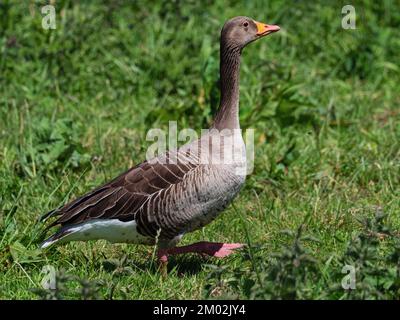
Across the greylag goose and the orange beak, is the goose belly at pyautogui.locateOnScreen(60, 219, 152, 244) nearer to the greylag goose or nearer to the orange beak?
the greylag goose

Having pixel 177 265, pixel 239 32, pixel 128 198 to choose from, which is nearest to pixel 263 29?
pixel 239 32

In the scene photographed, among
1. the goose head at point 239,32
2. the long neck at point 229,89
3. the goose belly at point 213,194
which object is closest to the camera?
the goose belly at point 213,194

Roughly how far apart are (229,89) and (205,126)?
6.34ft

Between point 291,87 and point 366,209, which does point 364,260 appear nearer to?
point 366,209

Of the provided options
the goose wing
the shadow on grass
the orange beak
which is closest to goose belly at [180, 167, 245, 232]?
the goose wing

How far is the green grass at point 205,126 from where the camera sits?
214 inches

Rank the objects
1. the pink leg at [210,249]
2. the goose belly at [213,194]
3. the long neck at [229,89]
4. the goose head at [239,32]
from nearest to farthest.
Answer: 1. the goose belly at [213,194]
2. the pink leg at [210,249]
3. the long neck at [229,89]
4. the goose head at [239,32]

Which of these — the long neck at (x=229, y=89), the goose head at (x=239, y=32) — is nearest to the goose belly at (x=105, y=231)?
the long neck at (x=229, y=89)

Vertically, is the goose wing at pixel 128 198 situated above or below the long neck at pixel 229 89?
below

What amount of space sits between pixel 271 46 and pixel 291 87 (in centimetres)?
186

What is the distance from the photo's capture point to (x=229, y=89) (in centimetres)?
617

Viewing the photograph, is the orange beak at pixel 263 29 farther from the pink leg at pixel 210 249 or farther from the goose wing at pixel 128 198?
the pink leg at pixel 210 249
